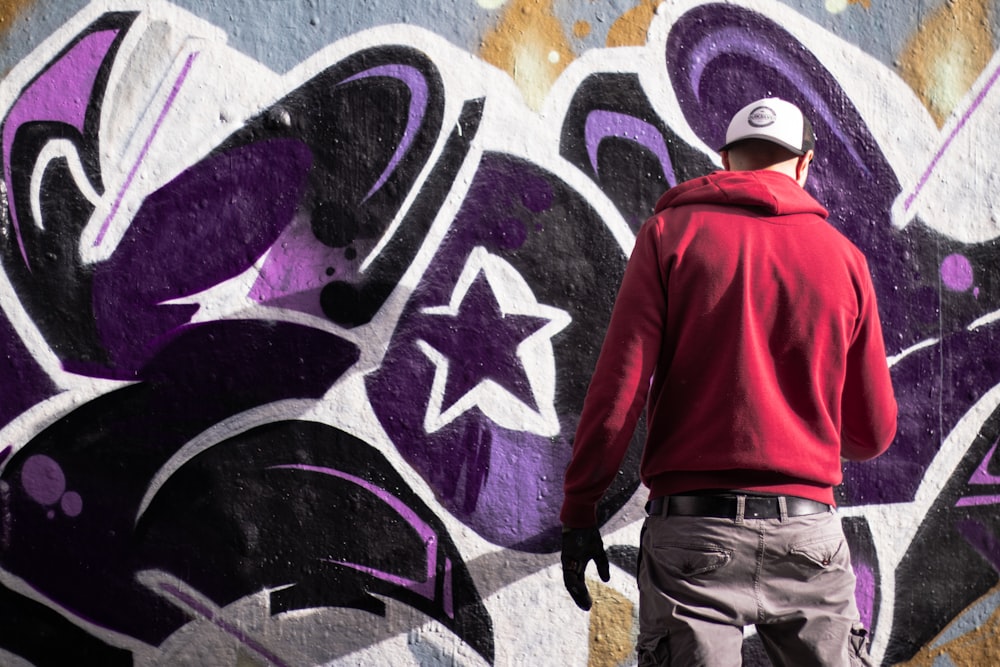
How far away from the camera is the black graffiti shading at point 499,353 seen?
133 inches

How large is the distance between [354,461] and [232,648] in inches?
30.9

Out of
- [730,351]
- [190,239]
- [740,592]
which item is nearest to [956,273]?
[730,351]

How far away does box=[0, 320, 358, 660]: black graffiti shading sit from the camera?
11.0 feet

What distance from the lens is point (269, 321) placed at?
338 centimetres

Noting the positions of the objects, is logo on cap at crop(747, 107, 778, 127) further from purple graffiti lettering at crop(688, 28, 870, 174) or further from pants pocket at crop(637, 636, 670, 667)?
pants pocket at crop(637, 636, 670, 667)

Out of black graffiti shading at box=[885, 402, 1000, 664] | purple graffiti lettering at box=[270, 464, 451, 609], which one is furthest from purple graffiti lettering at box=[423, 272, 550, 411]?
black graffiti shading at box=[885, 402, 1000, 664]

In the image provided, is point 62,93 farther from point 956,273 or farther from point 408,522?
point 956,273

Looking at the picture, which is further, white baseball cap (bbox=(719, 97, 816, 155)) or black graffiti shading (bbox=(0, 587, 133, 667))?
black graffiti shading (bbox=(0, 587, 133, 667))

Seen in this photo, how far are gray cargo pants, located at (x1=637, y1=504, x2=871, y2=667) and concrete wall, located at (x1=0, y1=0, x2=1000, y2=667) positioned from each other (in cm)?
117

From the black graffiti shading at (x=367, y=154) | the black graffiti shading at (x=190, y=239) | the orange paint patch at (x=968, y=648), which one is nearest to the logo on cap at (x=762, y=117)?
the black graffiti shading at (x=367, y=154)

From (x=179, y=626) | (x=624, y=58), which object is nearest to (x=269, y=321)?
(x=179, y=626)

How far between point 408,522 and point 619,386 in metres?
1.40

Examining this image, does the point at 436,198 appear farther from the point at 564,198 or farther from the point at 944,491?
the point at 944,491

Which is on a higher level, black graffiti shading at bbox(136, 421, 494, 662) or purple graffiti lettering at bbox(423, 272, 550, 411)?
purple graffiti lettering at bbox(423, 272, 550, 411)
